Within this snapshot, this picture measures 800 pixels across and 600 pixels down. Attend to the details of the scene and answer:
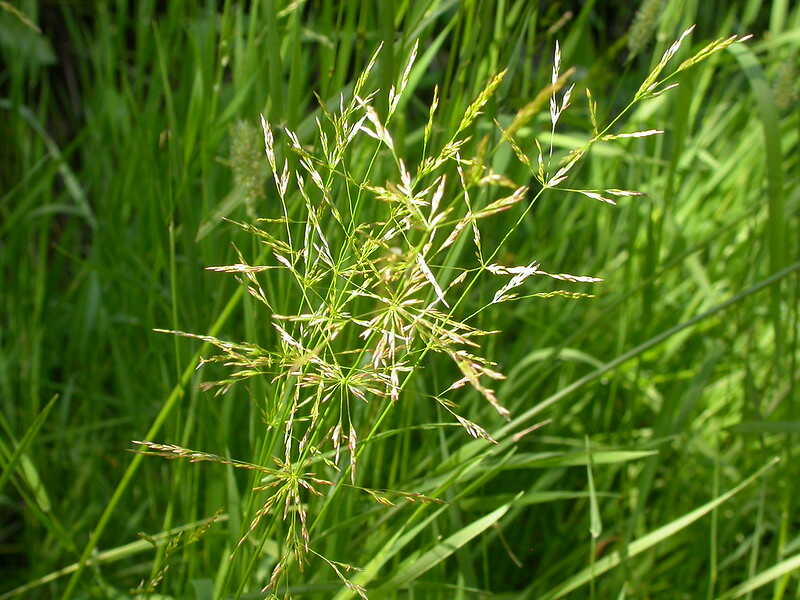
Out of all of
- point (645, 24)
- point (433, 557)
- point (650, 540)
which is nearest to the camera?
point (433, 557)

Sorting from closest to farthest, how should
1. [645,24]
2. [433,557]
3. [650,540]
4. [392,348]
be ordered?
[392,348] < [433,557] < [650,540] < [645,24]

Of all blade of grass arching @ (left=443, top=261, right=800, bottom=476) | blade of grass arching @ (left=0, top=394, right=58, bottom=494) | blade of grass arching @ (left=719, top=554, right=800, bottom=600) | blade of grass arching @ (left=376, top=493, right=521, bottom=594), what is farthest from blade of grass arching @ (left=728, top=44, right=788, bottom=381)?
blade of grass arching @ (left=0, top=394, right=58, bottom=494)

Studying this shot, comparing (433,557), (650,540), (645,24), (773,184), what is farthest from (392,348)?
(645,24)

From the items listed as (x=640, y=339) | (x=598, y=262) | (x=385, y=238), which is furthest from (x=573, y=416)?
(x=385, y=238)

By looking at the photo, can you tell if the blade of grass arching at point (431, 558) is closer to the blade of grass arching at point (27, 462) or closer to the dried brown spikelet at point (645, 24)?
the blade of grass arching at point (27, 462)

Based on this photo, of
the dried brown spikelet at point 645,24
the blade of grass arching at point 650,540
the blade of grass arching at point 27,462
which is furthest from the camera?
the dried brown spikelet at point 645,24

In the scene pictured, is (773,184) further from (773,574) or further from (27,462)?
(27,462)

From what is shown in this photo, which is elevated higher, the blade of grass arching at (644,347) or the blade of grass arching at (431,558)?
the blade of grass arching at (644,347)

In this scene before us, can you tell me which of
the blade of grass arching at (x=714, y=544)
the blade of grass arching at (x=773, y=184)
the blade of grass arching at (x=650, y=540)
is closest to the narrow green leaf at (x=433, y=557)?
the blade of grass arching at (x=650, y=540)

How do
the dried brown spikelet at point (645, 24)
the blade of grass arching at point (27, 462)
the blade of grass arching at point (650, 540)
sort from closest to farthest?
the blade of grass arching at point (27, 462) → the blade of grass arching at point (650, 540) → the dried brown spikelet at point (645, 24)

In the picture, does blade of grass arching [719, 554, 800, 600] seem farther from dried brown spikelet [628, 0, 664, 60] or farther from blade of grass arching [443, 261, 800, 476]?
dried brown spikelet [628, 0, 664, 60]
